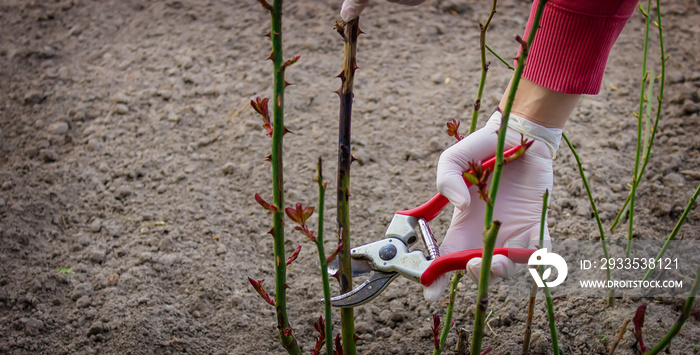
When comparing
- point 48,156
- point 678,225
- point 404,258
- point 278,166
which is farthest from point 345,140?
point 48,156

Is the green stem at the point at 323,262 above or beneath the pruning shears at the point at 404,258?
above

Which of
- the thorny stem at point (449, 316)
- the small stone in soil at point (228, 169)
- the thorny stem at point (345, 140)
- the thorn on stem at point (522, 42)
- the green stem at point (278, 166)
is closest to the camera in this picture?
the thorn on stem at point (522, 42)

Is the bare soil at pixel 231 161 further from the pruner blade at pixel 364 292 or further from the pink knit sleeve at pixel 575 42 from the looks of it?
the pink knit sleeve at pixel 575 42

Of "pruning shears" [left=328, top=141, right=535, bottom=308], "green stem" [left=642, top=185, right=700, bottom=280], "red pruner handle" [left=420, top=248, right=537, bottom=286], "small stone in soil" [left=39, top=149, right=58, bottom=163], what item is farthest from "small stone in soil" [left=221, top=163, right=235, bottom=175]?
"green stem" [left=642, top=185, right=700, bottom=280]

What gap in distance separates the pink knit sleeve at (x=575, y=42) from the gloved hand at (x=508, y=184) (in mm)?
114

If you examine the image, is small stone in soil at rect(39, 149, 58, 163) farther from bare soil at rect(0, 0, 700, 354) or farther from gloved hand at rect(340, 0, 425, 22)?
gloved hand at rect(340, 0, 425, 22)

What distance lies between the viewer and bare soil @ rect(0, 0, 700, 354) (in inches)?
61.4

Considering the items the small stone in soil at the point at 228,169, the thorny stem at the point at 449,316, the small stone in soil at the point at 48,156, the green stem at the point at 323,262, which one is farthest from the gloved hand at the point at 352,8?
the small stone in soil at the point at 48,156

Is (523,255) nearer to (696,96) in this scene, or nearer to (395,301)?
(395,301)

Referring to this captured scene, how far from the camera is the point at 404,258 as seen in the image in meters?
1.22

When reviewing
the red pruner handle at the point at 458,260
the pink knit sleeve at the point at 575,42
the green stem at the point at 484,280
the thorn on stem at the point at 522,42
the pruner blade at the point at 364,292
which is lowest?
the pruner blade at the point at 364,292

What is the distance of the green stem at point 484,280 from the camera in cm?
84

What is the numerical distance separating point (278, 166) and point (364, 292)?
0.34 m

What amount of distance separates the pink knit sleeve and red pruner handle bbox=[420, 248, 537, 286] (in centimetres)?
34
